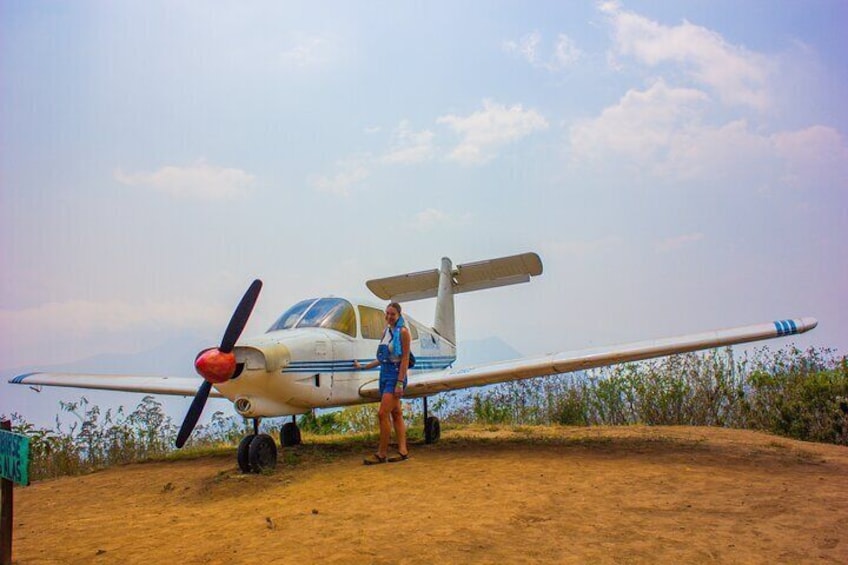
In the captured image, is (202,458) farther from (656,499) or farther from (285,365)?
(656,499)

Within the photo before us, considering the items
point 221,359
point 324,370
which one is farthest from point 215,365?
point 324,370

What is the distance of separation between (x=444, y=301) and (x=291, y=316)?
489 centimetres

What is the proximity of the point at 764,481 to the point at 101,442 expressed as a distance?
10547 millimetres

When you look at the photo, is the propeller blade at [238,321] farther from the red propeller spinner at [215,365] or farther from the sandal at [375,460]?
the sandal at [375,460]

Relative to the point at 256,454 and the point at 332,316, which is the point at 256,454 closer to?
the point at 256,454

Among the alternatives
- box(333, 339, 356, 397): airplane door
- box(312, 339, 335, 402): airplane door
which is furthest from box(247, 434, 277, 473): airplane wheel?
box(333, 339, 356, 397): airplane door

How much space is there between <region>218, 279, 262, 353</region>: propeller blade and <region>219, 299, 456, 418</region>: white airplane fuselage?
13.6 inches

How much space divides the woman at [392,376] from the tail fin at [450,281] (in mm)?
4733

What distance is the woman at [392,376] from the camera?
770cm

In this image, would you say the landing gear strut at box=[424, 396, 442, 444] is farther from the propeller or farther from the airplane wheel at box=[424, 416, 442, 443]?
the propeller

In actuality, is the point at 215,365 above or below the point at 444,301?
below

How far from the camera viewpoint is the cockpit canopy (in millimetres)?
8648

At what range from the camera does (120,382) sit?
10.9 metres

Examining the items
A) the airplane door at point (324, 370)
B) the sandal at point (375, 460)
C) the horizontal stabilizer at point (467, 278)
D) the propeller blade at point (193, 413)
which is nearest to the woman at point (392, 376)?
the sandal at point (375, 460)
